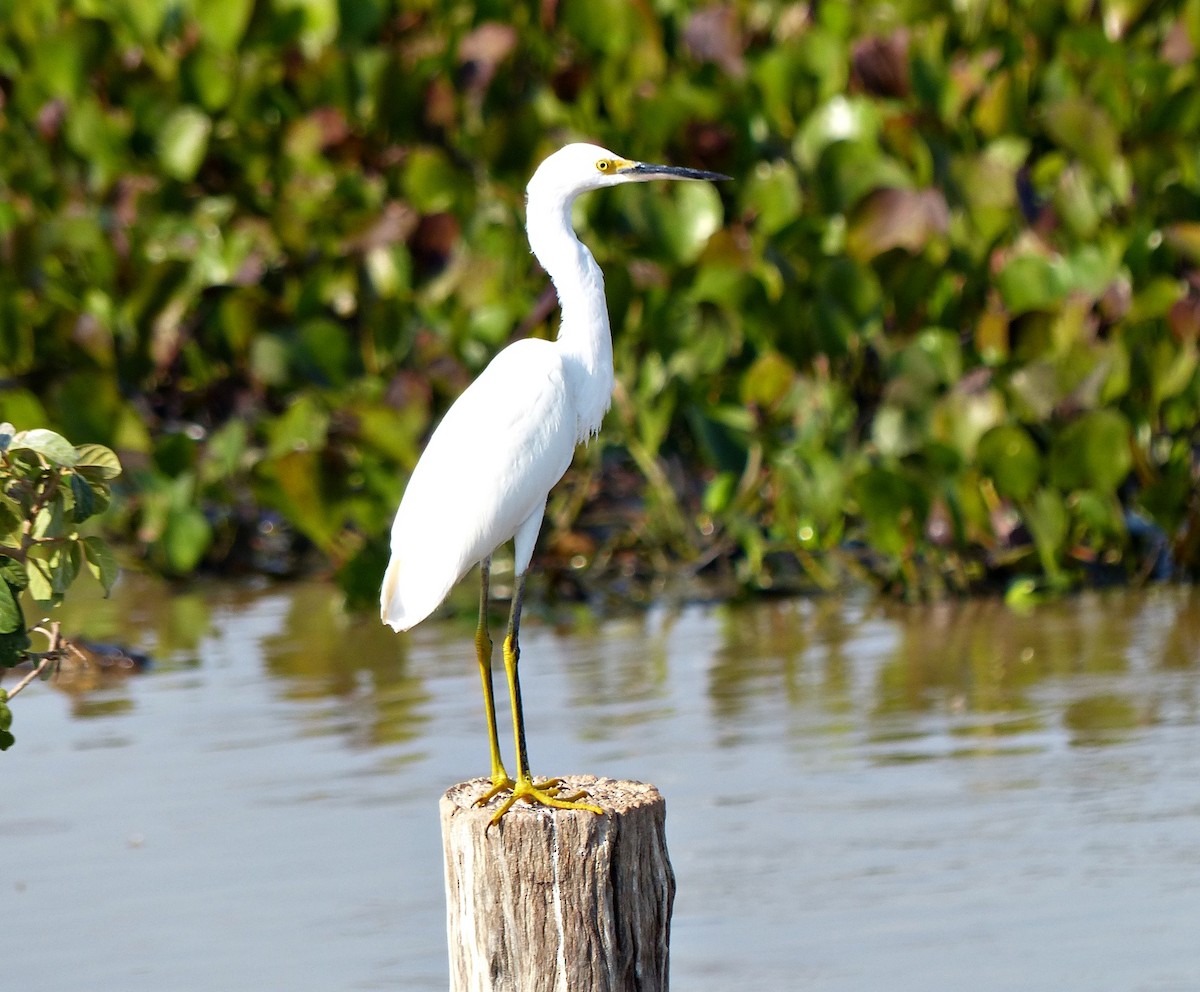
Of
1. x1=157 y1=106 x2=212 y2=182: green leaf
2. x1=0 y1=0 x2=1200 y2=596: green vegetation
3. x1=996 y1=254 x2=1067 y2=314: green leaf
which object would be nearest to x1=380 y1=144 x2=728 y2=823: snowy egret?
x1=0 y1=0 x2=1200 y2=596: green vegetation

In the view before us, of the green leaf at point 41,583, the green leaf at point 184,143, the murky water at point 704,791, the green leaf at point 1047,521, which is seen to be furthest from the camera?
the green leaf at point 184,143

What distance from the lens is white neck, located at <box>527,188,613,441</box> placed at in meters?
4.55

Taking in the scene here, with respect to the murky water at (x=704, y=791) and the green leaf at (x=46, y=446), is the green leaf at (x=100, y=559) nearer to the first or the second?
the green leaf at (x=46, y=446)

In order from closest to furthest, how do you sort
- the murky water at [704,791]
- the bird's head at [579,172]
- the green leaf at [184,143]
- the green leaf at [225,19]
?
1. the bird's head at [579,172]
2. the murky water at [704,791]
3. the green leaf at [184,143]
4. the green leaf at [225,19]

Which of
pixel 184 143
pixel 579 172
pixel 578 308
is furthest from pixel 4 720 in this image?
→ pixel 184 143

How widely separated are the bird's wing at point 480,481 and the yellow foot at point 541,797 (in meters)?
0.45

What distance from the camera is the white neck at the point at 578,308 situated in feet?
14.9

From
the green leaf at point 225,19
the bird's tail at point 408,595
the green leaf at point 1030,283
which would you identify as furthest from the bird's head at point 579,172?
the green leaf at point 225,19

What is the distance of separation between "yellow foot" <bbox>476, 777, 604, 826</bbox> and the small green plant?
0.87 metres

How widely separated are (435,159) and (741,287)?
1.77m

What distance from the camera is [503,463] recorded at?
4.32m

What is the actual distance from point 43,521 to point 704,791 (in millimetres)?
2570

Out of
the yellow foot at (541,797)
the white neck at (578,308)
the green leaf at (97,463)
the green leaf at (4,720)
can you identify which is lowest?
the yellow foot at (541,797)

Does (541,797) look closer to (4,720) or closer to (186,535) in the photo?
(4,720)
